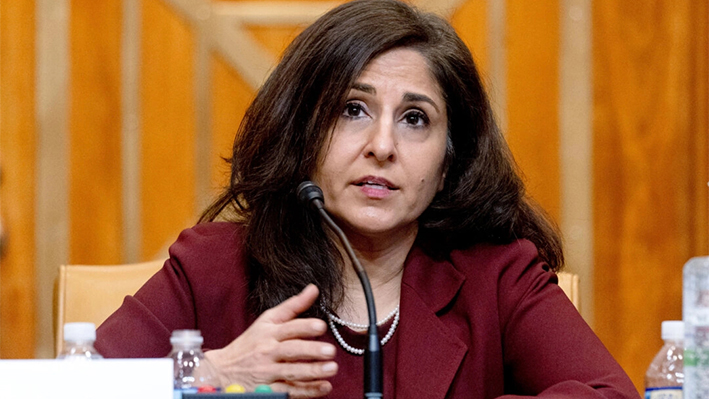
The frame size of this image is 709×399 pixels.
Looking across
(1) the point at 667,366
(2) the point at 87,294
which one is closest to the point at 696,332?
(1) the point at 667,366

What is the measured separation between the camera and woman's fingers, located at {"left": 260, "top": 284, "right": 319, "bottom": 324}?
1.42 m

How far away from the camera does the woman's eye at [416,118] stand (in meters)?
1.85

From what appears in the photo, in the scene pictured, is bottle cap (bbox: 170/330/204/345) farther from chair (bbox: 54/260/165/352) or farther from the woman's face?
chair (bbox: 54/260/165/352)

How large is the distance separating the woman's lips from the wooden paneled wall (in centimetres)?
170

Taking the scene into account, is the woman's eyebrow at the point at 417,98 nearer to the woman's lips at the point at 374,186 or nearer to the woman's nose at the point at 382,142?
the woman's nose at the point at 382,142

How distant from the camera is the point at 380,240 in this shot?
1.94 m

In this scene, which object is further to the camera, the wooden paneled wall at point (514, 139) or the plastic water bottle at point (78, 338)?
the wooden paneled wall at point (514, 139)

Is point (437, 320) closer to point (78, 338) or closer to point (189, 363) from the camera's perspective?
point (189, 363)

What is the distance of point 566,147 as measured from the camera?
3447 millimetres

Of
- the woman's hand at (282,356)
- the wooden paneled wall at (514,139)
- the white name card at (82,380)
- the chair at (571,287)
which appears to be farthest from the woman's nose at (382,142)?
the wooden paneled wall at (514,139)

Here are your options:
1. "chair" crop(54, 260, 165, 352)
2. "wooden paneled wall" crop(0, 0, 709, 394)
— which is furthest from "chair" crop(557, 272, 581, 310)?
"wooden paneled wall" crop(0, 0, 709, 394)

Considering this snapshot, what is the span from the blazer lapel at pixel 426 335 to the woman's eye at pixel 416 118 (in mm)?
274

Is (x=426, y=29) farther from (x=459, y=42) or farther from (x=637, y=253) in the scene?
(x=637, y=253)

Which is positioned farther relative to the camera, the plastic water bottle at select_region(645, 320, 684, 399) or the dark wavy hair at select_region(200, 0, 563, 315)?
the dark wavy hair at select_region(200, 0, 563, 315)
